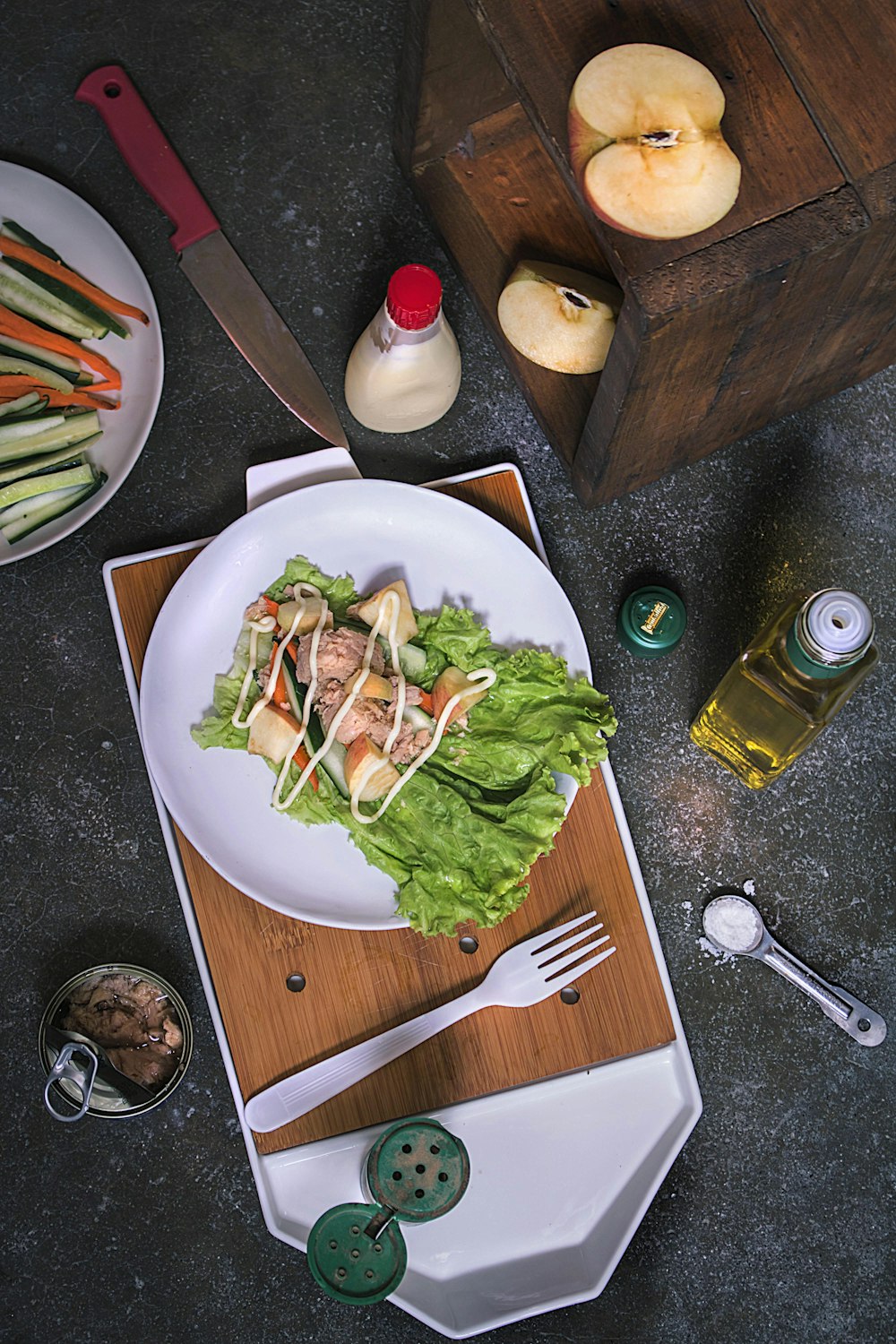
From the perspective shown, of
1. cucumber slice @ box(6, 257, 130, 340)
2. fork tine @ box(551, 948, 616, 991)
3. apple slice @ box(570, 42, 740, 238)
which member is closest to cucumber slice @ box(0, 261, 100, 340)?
cucumber slice @ box(6, 257, 130, 340)

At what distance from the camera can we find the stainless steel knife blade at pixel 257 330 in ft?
4.21

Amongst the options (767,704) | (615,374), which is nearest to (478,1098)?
(767,704)

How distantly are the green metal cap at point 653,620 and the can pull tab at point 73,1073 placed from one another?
0.73 m

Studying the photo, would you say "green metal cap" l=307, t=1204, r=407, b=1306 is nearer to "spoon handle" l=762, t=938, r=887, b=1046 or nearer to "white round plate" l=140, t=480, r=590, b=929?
"white round plate" l=140, t=480, r=590, b=929

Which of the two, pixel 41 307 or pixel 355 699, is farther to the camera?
pixel 41 307

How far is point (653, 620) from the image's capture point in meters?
1.25

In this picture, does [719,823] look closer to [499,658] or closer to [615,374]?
[499,658]

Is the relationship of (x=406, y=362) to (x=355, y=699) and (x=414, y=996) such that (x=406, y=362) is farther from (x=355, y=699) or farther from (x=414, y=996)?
(x=414, y=996)

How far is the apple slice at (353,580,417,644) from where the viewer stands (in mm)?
1149

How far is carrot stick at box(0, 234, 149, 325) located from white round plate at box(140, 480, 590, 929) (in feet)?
0.96

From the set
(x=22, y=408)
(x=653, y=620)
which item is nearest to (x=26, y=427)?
(x=22, y=408)

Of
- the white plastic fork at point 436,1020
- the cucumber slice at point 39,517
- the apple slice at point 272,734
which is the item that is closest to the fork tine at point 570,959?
the white plastic fork at point 436,1020

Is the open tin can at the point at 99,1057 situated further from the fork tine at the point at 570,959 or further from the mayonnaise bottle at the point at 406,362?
the mayonnaise bottle at the point at 406,362

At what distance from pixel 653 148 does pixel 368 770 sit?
0.61 metres
